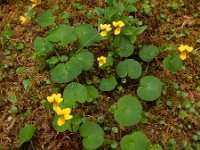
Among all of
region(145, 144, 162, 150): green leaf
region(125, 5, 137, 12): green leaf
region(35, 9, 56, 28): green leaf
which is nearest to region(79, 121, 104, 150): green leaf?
region(145, 144, 162, 150): green leaf

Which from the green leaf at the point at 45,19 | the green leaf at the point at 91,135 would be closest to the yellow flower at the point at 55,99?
the green leaf at the point at 91,135

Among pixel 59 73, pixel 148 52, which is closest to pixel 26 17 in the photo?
pixel 59 73

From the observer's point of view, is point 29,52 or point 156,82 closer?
point 156,82

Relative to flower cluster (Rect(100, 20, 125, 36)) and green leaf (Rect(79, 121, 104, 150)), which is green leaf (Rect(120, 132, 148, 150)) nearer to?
green leaf (Rect(79, 121, 104, 150))

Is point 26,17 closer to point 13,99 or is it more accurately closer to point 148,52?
point 13,99

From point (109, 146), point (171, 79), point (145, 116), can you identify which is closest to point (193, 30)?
point (171, 79)

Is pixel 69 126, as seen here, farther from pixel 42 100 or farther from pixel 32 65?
pixel 32 65
